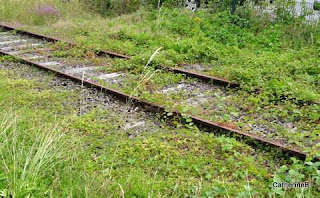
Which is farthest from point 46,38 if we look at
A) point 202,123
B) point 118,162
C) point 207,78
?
point 118,162

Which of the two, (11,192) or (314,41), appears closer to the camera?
(11,192)

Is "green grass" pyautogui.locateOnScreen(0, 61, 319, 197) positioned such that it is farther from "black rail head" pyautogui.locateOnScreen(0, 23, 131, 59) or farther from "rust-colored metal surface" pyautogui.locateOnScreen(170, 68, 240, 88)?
"black rail head" pyautogui.locateOnScreen(0, 23, 131, 59)

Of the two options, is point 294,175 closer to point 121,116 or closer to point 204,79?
point 121,116

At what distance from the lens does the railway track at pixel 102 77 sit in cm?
461

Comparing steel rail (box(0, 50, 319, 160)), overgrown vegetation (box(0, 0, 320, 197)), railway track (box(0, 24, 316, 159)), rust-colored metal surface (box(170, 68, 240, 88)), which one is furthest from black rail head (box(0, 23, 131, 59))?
steel rail (box(0, 50, 319, 160))

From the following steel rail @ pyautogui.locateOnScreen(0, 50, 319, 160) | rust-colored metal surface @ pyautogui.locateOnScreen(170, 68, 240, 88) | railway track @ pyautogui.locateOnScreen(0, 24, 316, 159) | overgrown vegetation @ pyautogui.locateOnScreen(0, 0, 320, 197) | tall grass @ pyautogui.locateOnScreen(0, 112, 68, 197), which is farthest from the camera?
rust-colored metal surface @ pyautogui.locateOnScreen(170, 68, 240, 88)

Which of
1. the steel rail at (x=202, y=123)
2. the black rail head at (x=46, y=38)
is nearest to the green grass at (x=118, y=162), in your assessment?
the steel rail at (x=202, y=123)

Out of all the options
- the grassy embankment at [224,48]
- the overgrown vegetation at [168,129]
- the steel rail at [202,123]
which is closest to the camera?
the overgrown vegetation at [168,129]

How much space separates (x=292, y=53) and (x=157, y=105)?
13.4 ft

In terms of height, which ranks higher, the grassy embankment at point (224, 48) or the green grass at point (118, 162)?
the grassy embankment at point (224, 48)

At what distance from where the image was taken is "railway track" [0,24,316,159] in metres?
4.61

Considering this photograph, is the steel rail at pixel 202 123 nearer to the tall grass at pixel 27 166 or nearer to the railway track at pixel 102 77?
the railway track at pixel 102 77

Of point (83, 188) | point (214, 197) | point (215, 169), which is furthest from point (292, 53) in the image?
point (83, 188)

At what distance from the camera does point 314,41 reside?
8922mm
